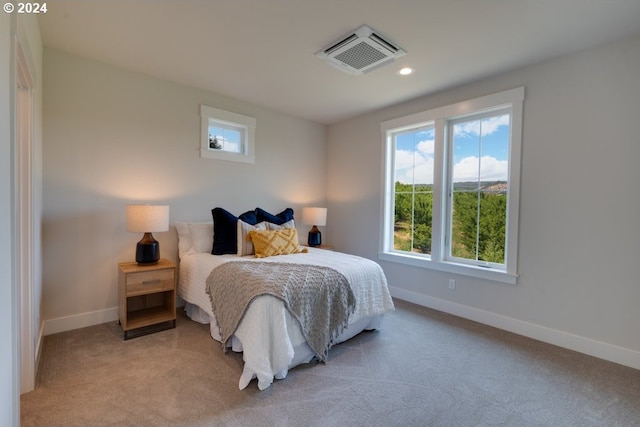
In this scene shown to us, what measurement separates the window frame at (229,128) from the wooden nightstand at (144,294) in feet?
4.75

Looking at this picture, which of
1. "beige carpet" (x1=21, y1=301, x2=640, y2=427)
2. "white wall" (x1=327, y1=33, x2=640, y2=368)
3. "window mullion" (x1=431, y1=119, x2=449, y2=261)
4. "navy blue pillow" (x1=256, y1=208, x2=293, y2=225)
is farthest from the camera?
"navy blue pillow" (x1=256, y1=208, x2=293, y2=225)

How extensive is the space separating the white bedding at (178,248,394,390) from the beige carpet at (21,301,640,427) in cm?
12

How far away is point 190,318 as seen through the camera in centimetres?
312

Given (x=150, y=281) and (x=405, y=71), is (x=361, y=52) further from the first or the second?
(x=150, y=281)

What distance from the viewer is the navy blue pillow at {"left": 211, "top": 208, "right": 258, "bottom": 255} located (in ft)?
10.4

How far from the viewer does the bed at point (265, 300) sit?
1962 mm

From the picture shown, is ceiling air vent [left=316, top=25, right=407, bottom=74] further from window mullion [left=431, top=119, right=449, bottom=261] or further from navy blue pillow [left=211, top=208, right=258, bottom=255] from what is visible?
navy blue pillow [left=211, top=208, right=258, bottom=255]

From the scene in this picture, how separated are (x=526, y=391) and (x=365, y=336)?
4.09 feet

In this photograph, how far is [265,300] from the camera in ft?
6.58

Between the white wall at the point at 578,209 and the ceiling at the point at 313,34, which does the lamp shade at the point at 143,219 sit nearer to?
the ceiling at the point at 313,34

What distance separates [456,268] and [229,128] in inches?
129

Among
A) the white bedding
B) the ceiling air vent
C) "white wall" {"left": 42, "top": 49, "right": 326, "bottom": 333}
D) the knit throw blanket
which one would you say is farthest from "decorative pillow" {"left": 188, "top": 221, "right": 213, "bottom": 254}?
the ceiling air vent

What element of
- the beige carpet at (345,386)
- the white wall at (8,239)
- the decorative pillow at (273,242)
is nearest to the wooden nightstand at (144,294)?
the beige carpet at (345,386)

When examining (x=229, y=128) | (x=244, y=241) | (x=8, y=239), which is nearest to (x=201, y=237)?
(x=244, y=241)
